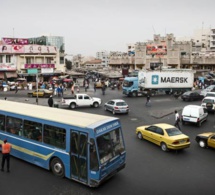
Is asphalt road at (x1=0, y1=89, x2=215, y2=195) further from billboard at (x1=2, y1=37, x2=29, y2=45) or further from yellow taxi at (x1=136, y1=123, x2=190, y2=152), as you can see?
billboard at (x1=2, y1=37, x2=29, y2=45)

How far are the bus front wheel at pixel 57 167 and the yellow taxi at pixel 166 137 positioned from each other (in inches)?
254

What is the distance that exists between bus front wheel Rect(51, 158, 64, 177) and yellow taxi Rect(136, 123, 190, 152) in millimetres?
6454

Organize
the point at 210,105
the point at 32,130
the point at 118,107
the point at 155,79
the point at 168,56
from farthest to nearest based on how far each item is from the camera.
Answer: the point at 168,56
the point at 155,79
the point at 210,105
the point at 118,107
the point at 32,130

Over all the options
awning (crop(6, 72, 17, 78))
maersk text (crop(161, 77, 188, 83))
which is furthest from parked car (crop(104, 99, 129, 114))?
awning (crop(6, 72, 17, 78))

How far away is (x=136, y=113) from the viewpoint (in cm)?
2656

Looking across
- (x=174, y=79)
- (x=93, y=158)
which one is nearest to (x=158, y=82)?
(x=174, y=79)

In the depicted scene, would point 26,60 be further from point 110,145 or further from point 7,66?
point 110,145

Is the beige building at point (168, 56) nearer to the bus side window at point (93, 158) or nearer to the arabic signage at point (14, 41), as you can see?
the arabic signage at point (14, 41)

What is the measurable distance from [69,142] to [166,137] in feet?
21.9

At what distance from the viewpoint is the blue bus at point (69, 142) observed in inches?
393

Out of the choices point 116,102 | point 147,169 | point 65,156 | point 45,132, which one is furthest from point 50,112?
point 116,102

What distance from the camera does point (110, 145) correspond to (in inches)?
418

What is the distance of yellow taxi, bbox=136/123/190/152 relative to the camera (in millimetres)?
14953

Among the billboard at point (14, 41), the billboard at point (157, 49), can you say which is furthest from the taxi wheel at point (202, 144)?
the billboard at point (157, 49)
